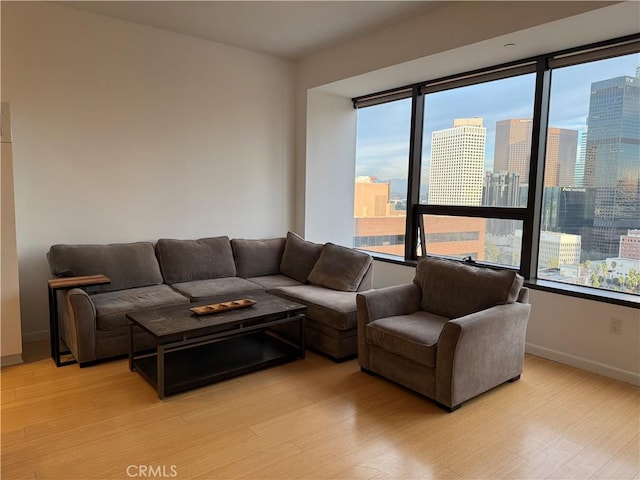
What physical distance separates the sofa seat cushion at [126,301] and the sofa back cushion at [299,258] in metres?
1.23

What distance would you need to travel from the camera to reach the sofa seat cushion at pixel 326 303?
11.1 ft

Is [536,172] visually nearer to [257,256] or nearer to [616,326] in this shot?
[616,326]

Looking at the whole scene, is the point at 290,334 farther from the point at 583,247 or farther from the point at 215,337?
the point at 583,247

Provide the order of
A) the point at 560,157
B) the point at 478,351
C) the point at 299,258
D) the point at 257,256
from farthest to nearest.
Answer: the point at 257,256
the point at 299,258
the point at 560,157
the point at 478,351

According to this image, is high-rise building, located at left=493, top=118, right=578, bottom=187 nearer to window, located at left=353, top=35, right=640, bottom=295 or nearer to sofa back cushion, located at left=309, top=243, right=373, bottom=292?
window, located at left=353, top=35, right=640, bottom=295

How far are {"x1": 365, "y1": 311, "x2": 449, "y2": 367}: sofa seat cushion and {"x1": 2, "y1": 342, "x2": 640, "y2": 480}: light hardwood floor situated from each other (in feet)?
1.02

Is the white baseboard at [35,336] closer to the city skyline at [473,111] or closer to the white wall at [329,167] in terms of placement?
the white wall at [329,167]

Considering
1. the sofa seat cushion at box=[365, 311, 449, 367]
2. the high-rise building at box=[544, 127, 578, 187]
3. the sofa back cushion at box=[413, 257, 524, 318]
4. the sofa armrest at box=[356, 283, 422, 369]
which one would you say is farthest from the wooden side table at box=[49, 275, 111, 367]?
the high-rise building at box=[544, 127, 578, 187]

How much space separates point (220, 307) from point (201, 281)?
109cm

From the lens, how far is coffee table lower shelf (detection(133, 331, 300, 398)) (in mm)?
2928

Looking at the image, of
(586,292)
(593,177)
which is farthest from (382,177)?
(586,292)

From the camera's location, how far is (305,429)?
246 cm

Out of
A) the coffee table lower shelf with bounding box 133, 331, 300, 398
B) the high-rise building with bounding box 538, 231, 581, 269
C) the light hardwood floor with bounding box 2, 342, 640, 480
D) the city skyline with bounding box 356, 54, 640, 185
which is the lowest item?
the light hardwood floor with bounding box 2, 342, 640, 480

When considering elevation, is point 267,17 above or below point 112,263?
above
